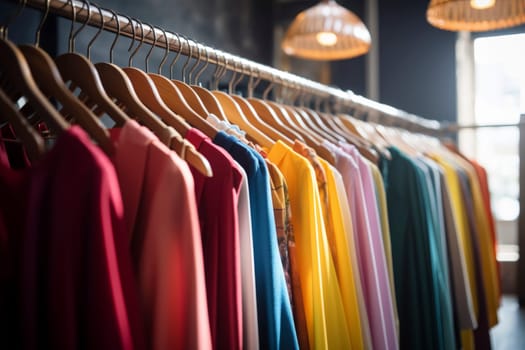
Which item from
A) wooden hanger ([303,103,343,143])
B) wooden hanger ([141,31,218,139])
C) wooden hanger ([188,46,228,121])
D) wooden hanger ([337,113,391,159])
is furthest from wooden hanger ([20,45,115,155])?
wooden hanger ([337,113,391,159])

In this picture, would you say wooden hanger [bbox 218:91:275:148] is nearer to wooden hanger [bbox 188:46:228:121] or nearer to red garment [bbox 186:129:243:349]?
wooden hanger [bbox 188:46:228:121]

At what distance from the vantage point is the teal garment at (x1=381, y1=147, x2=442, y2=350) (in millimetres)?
1439

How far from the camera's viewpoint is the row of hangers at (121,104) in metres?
0.71

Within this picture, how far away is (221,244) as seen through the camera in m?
0.82

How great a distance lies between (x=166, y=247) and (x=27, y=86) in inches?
11.2

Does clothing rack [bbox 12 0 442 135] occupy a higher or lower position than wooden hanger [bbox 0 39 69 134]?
higher

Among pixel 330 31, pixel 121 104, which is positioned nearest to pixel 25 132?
pixel 121 104

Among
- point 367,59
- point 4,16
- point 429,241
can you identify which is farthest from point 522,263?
point 4,16

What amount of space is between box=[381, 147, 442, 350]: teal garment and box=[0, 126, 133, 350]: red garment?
1011 mm

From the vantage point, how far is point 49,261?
24.4 inches

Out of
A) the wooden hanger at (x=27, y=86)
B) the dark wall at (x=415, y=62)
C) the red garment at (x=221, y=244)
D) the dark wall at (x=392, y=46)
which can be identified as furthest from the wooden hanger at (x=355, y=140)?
the dark wall at (x=415, y=62)

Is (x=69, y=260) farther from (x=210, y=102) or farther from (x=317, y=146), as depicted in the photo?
(x=317, y=146)

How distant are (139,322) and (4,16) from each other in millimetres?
1677

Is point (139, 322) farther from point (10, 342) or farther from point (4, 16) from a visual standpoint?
point (4, 16)
